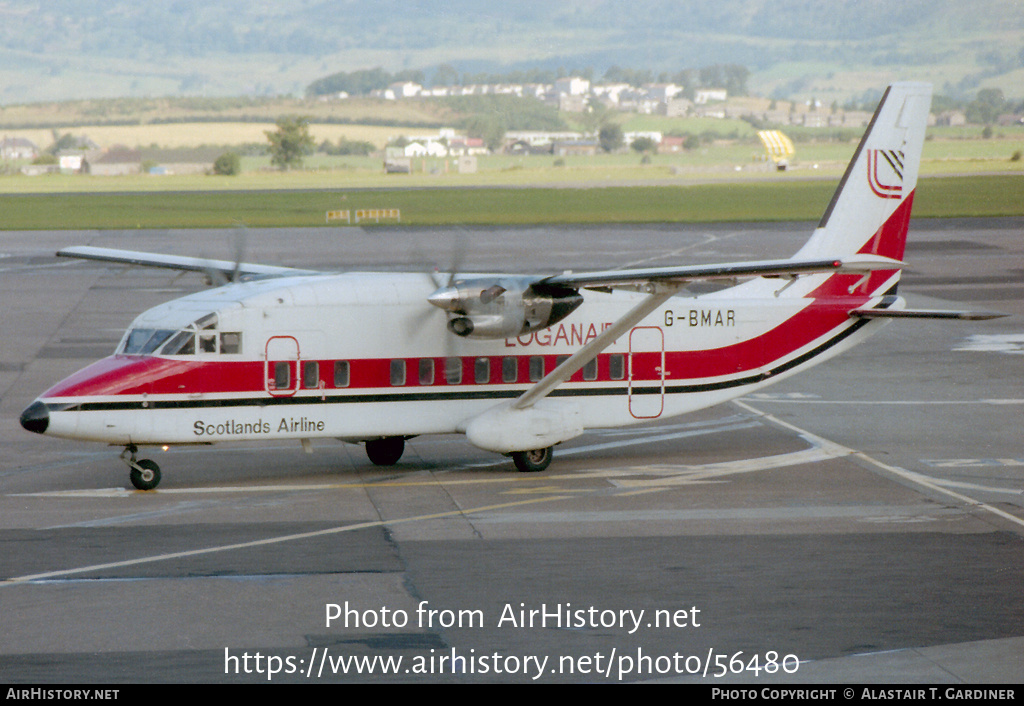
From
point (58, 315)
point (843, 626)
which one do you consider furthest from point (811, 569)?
point (58, 315)

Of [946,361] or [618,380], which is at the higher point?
[618,380]

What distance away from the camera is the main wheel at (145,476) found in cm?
2022

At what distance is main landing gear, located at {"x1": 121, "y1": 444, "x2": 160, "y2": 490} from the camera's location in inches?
795

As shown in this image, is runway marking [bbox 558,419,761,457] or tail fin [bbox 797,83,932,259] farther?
tail fin [bbox 797,83,932,259]

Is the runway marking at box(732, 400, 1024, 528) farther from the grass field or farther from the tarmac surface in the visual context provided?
the grass field

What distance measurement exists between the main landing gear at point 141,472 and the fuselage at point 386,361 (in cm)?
63

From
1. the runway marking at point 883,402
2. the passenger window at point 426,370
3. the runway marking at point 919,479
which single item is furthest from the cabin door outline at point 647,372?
the runway marking at point 883,402

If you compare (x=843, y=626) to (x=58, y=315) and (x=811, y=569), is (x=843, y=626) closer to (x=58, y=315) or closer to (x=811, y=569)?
(x=811, y=569)

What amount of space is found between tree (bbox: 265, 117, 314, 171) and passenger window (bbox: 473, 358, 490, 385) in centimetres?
16941

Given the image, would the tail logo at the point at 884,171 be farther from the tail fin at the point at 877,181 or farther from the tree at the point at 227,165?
the tree at the point at 227,165

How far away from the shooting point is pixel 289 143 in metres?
187

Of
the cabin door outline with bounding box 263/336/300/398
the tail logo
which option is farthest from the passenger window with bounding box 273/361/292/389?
the tail logo

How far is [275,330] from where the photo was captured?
20.5 m
